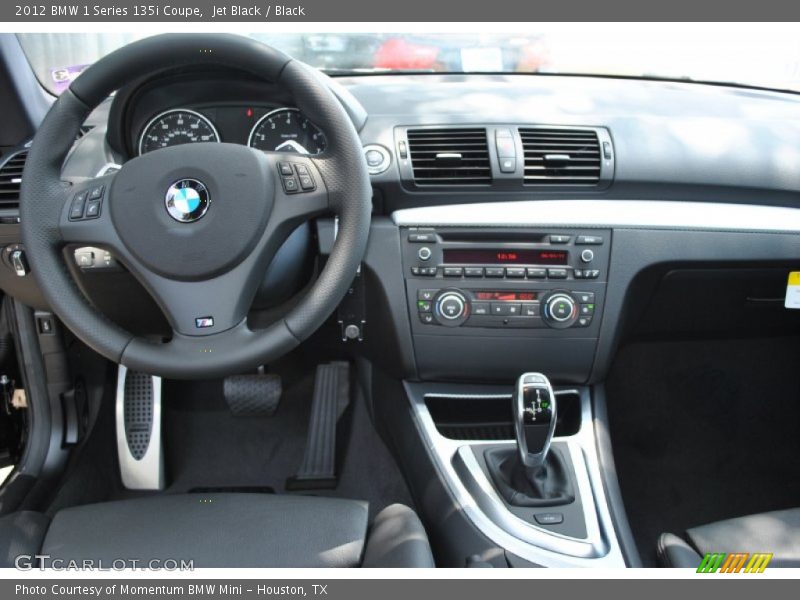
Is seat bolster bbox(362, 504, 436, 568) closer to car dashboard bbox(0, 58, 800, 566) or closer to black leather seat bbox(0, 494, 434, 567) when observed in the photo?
black leather seat bbox(0, 494, 434, 567)

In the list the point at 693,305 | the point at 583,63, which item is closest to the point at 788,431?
the point at 693,305

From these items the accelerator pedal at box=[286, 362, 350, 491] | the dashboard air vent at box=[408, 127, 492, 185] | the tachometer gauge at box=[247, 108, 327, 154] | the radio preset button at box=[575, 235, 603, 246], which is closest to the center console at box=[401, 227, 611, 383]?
the radio preset button at box=[575, 235, 603, 246]

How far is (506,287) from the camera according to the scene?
64.4 inches

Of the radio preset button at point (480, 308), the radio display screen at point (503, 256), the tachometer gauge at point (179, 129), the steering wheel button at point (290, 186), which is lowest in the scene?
the radio preset button at point (480, 308)

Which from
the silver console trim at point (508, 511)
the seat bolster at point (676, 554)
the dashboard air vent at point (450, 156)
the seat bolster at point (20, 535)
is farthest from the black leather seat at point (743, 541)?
the seat bolster at point (20, 535)

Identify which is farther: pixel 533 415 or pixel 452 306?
pixel 452 306

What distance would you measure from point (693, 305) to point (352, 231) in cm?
108

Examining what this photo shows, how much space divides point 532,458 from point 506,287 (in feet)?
1.36

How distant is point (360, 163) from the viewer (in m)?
1.31

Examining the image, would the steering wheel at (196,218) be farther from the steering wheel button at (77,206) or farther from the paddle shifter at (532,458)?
the paddle shifter at (532,458)

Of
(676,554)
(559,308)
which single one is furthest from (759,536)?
(559,308)

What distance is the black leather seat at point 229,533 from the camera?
1.23 metres

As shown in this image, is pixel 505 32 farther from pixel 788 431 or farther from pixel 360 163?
pixel 788 431

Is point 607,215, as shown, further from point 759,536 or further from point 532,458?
point 759,536
